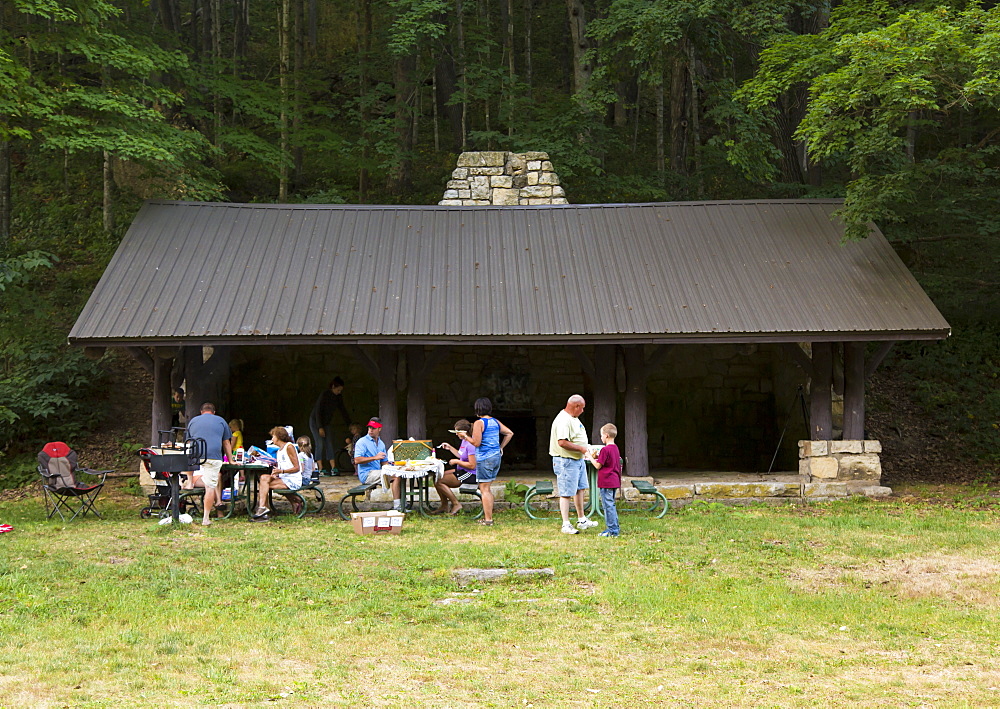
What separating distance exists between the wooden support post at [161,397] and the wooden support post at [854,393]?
310 inches

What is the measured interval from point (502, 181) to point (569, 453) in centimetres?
690

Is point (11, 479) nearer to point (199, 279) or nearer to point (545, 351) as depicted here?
point (199, 279)

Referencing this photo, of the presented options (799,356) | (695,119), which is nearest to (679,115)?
(695,119)

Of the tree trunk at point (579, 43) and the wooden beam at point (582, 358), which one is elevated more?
the tree trunk at point (579, 43)

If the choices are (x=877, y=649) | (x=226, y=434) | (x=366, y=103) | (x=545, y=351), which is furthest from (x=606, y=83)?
(x=877, y=649)

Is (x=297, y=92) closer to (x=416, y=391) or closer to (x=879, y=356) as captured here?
(x=416, y=391)

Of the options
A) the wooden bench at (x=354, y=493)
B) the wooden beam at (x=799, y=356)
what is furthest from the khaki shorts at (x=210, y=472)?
the wooden beam at (x=799, y=356)

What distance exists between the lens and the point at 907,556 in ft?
26.4

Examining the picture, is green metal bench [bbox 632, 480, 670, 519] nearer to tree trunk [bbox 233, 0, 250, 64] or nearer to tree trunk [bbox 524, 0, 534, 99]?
tree trunk [bbox 524, 0, 534, 99]

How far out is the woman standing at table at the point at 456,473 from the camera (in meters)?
10.4

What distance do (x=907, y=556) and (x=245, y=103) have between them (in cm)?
1489

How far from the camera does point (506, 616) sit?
249 inches

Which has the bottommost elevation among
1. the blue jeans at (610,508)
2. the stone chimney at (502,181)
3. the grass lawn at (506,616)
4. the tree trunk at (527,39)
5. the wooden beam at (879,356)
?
the grass lawn at (506,616)

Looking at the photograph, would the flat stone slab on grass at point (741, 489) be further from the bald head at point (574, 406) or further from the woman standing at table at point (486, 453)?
the bald head at point (574, 406)
